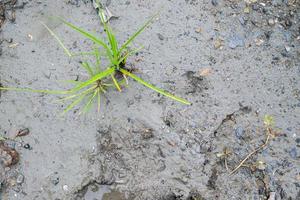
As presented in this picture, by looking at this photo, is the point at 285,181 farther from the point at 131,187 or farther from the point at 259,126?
the point at 131,187

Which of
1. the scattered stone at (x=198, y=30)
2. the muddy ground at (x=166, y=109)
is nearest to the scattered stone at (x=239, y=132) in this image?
the muddy ground at (x=166, y=109)

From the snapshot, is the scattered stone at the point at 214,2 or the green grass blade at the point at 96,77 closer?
the green grass blade at the point at 96,77

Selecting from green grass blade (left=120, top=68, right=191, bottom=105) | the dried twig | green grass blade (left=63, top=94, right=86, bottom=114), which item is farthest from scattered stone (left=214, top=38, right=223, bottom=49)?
green grass blade (left=63, top=94, right=86, bottom=114)

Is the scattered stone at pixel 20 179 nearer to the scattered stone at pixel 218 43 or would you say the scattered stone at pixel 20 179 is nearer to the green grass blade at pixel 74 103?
the green grass blade at pixel 74 103

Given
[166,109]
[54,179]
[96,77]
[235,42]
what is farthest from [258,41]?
[54,179]

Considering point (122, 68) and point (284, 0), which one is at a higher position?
point (284, 0)

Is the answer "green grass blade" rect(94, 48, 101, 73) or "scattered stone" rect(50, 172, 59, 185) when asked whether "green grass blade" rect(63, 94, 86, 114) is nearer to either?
"green grass blade" rect(94, 48, 101, 73)

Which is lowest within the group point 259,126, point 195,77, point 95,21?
point 259,126

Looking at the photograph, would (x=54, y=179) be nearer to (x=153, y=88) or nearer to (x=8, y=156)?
(x=8, y=156)

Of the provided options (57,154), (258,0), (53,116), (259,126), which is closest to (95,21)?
(53,116)
